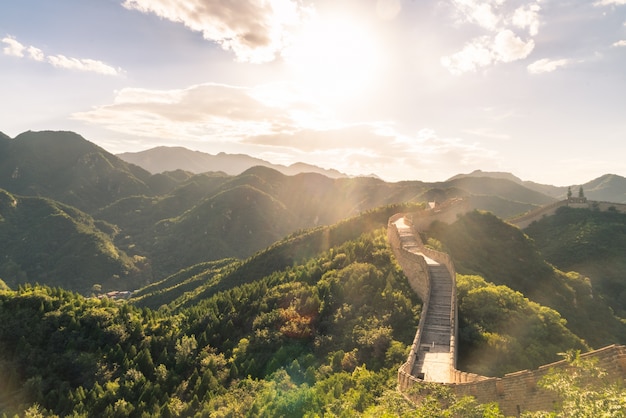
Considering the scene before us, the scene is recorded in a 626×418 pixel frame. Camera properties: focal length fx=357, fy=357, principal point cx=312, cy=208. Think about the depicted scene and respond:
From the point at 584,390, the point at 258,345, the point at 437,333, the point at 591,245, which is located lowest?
the point at 258,345

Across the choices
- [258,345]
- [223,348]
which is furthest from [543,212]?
[223,348]

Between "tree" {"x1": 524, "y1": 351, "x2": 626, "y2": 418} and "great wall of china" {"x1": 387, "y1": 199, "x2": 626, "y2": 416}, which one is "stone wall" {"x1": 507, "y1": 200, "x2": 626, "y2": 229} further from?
"tree" {"x1": 524, "y1": 351, "x2": 626, "y2": 418}

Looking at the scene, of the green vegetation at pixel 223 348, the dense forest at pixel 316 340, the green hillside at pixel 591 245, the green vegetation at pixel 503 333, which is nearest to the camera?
the dense forest at pixel 316 340

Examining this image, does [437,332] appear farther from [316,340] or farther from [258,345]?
[258,345]

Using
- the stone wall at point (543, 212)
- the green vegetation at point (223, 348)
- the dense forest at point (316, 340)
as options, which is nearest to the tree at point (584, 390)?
the dense forest at point (316, 340)

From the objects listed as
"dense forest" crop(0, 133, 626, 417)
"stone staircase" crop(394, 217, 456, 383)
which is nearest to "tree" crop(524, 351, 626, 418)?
"dense forest" crop(0, 133, 626, 417)

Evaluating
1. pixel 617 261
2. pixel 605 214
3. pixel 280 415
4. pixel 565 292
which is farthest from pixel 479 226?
pixel 605 214

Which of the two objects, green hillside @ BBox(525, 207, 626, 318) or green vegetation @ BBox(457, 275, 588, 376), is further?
green hillside @ BBox(525, 207, 626, 318)

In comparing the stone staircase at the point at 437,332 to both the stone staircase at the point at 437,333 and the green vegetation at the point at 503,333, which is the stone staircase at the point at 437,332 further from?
the green vegetation at the point at 503,333
